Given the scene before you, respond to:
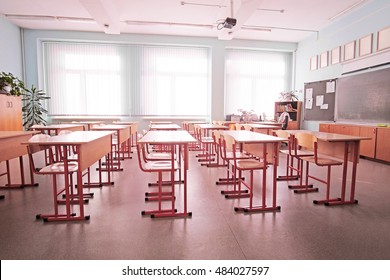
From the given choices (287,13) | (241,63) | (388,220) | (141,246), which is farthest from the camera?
(241,63)

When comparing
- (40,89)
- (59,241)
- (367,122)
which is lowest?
(59,241)

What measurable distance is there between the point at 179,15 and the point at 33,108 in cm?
498

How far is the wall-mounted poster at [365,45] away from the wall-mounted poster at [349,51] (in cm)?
23

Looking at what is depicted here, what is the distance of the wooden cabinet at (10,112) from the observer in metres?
5.38

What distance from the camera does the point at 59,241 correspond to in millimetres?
2025

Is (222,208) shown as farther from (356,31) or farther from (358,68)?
(356,31)

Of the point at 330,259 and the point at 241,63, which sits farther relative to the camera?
the point at 241,63

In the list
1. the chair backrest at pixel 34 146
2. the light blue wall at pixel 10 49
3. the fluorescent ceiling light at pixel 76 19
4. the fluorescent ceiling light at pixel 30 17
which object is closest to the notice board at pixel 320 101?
the fluorescent ceiling light at pixel 76 19

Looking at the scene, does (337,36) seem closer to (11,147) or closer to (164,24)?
(164,24)

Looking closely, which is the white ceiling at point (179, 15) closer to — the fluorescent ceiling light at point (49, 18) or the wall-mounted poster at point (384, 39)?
the fluorescent ceiling light at point (49, 18)

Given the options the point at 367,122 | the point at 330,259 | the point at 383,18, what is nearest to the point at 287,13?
the point at 383,18

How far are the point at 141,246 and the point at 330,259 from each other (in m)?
1.35

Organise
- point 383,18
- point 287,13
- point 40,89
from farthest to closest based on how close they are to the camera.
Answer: point 40,89 → point 287,13 → point 383,18

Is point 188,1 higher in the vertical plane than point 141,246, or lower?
higher
